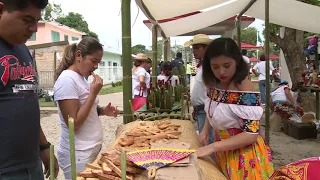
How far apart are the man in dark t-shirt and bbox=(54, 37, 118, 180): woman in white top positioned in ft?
1.72

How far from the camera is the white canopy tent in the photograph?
5.16 m

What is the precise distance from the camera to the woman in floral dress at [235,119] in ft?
6.19

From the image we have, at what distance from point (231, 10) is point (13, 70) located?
226 inches

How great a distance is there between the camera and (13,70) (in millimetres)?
1541

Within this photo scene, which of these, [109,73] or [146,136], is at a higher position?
[109,73]

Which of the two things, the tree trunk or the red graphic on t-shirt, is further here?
the tree trunk

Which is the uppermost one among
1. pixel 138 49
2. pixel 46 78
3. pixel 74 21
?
pixel 74 21

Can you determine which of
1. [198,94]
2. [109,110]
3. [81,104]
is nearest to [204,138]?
[109,110]

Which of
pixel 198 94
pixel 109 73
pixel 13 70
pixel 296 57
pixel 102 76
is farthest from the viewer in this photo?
pixel 109 73

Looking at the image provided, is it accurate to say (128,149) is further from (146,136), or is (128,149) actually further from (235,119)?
(235,119)

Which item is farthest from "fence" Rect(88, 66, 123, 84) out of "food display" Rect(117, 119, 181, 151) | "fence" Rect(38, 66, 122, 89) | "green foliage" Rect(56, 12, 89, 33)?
"food display" Rect(117, 119, 181, 151)

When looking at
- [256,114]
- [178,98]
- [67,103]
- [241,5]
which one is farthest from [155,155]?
[241,5]

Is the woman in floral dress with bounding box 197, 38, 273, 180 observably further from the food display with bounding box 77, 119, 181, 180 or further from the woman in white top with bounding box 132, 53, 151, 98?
the woman in white top with bounding box 132, 53, 151, 98

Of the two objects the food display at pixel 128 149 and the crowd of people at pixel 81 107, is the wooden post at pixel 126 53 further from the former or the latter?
the food display at pixel 128 149
